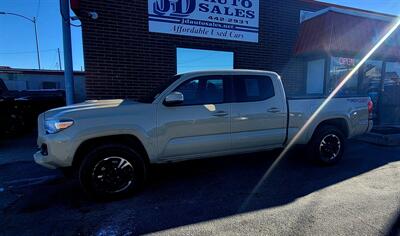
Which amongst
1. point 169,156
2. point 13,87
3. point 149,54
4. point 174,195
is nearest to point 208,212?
point 174,195

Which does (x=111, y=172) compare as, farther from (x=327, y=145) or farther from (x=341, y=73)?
(x=341, y=73)

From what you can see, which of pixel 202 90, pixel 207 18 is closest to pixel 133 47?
pixel 207 18

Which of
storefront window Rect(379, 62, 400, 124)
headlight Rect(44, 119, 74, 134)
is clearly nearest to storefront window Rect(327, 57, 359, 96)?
storefront window Rect(379, 62, 400, 124)

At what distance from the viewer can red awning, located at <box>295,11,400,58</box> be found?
340 inches

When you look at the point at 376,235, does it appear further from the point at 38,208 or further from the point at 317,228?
the point at 38,208

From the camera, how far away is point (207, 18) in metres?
8.38

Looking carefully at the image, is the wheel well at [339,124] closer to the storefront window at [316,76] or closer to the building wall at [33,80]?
the storefront window at [316,76]

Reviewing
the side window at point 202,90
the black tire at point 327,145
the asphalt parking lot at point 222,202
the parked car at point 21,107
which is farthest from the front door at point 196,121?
the parked car at point 21,107

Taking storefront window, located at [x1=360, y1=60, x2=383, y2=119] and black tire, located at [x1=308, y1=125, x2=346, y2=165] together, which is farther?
storefront window, located at [x1=360, y1=60, x2=383, y2=119]

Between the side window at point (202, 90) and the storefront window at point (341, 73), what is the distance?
20.6 ft

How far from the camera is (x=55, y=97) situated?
10.9 meters

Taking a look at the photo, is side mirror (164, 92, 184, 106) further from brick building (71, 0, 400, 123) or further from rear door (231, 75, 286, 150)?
brick building (71, 0, 400, 123)

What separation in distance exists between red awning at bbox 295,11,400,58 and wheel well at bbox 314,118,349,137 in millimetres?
3765

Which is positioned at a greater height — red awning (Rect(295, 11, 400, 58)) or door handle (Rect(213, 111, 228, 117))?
red awning (Rect(295, 11, 400, 58))
